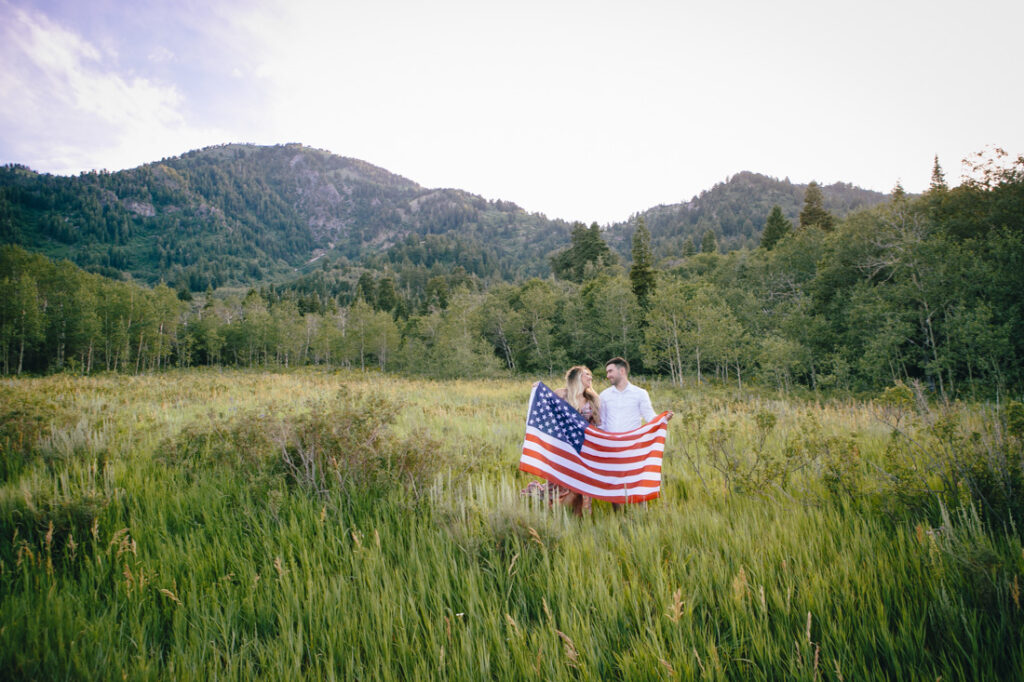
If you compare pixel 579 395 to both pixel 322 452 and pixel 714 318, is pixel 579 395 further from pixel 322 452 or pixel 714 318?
pixel 714 318

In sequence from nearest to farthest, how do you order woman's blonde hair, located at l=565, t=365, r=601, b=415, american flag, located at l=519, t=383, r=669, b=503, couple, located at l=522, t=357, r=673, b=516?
american flag, located at l=519, t=383, r=669, b=503 < couple, located at l=522, t=357, r=673, b=516 < woman's blonde hair, located at l=565, t=365, r=601, b=415

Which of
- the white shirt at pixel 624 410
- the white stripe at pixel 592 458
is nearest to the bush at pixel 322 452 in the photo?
the white stripe at pixel 592 458

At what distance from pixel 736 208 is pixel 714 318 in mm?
165684

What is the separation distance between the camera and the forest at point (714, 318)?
2005 cm

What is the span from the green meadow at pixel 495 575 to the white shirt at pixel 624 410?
994mm

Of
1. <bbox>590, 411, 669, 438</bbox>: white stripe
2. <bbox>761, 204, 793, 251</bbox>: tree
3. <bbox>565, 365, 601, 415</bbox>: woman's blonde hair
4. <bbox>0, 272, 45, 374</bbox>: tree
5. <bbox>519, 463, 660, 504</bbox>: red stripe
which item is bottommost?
<bbox>519, 463, 660, 504</bbox>: red stripe

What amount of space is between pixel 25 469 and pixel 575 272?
65.9 meters

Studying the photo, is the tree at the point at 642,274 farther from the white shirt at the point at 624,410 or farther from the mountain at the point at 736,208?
the mountain at the point at 736,208

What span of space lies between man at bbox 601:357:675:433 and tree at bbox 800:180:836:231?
58.7 metres

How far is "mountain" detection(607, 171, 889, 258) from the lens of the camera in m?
136

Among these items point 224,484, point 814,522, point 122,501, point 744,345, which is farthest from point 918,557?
point 744,345

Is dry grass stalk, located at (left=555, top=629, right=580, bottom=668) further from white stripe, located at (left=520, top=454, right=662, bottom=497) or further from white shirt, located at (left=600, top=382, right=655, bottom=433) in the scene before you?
white shirt, located at (left=600, top=382, right=655, bottom=433)

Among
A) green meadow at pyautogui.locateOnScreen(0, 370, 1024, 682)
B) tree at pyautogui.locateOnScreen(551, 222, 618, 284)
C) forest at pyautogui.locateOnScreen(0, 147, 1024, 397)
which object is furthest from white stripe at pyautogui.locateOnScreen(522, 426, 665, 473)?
tree at pyautogui.locateOnScreen(551, 222, 618, 284)

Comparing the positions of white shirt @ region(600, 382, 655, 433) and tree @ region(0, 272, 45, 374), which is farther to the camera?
tree @ region(0, 272, 45, 374)
